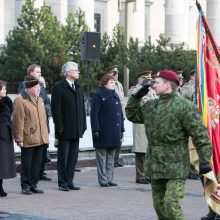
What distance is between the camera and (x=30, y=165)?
37.9 feet

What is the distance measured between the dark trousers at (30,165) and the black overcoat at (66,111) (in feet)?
1.50

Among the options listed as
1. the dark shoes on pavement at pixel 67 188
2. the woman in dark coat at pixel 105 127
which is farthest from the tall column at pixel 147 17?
the dark shoes on pavement at pixel 67 188

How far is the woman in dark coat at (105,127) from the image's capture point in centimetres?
1249

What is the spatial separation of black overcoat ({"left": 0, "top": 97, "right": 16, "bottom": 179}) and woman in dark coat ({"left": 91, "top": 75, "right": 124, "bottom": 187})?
175 cm

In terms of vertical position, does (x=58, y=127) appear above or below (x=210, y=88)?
below

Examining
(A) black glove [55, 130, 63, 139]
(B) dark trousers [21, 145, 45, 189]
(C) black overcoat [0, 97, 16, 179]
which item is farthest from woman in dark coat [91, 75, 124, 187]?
(C) black overcoat [0, 97, 16, 179]

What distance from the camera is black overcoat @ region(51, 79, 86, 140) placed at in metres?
11.9

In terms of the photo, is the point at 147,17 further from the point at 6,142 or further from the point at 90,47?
the point at 6,142

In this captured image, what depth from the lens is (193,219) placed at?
9.54 m

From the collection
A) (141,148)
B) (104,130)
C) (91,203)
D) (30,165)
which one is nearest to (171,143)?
(91,203)

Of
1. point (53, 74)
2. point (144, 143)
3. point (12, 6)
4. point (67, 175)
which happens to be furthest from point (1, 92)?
point (12, 6)

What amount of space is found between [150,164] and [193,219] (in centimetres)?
209

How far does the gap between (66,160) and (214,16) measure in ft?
116

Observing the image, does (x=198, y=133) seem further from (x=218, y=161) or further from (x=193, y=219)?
(x=193, y=219)
